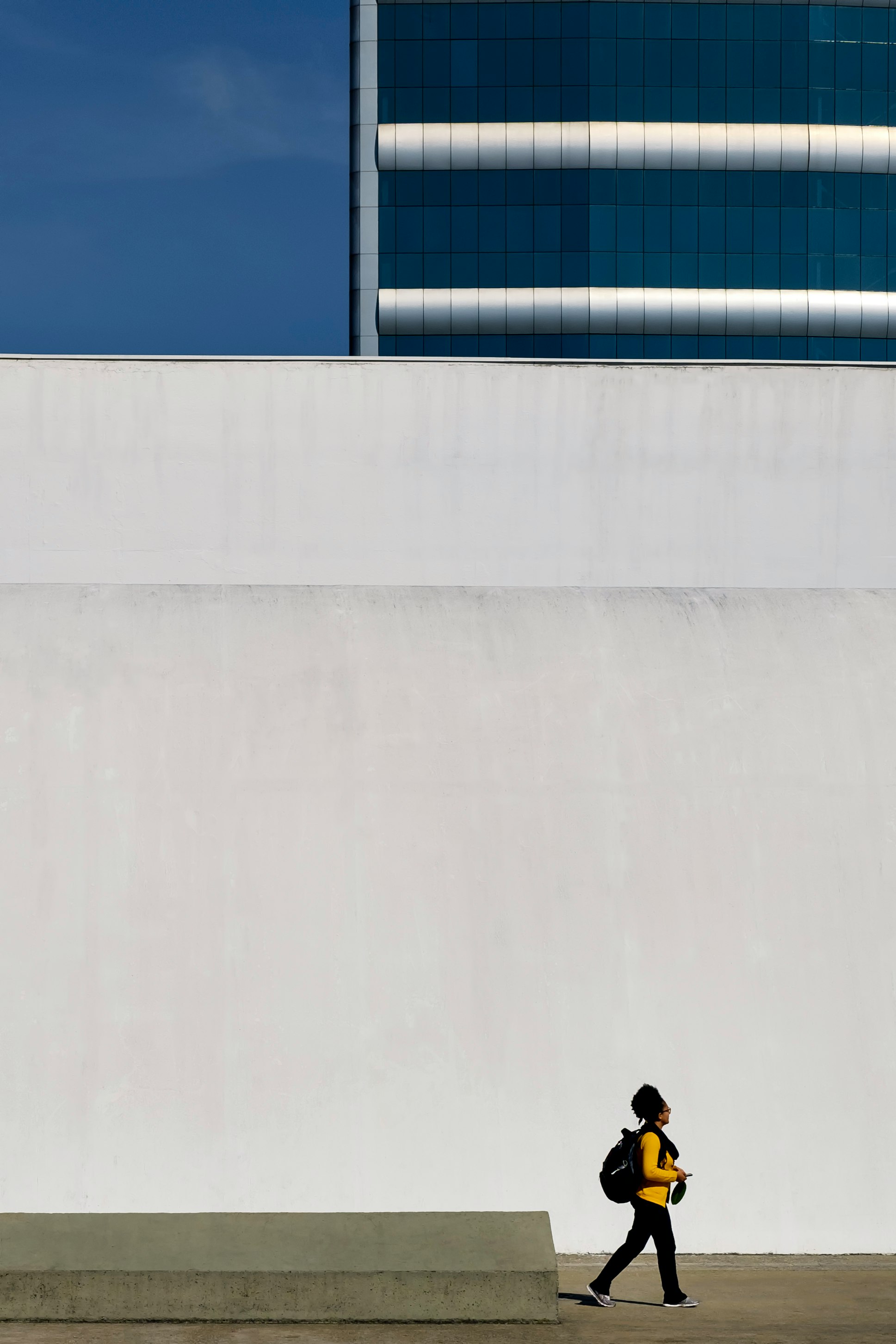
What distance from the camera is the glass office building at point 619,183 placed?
4241 centimetres

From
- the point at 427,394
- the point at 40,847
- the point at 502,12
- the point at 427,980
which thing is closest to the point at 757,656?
the point at 427,980

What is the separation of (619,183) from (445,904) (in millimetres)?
37252

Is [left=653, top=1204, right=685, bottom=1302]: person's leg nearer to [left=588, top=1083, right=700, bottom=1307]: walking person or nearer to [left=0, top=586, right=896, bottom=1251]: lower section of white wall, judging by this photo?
[left=588, top=1083, right=700, bottom=1307]: walking person

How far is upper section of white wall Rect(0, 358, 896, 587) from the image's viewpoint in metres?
14.1

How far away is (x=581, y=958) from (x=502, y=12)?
40.7 metres

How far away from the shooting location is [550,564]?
14383 millimetres

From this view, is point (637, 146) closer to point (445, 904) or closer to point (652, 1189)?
point (445, 904)

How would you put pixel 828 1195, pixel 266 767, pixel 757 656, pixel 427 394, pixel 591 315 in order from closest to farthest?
pixel 828 1195 < pixel 266 767 < pixel 757 656 < pixel 427 394 < pixel 591 315

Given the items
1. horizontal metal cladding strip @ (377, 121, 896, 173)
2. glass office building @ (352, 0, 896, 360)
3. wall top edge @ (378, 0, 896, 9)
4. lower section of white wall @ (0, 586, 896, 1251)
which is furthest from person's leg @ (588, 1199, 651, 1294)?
wall top edge @ (378, 0, 896, 9)

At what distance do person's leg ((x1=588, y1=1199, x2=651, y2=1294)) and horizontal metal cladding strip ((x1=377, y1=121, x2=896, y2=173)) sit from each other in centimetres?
3916

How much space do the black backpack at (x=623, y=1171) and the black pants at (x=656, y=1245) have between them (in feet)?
0.31

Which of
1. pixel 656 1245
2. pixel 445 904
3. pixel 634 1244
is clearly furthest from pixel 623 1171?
pixel 445 904

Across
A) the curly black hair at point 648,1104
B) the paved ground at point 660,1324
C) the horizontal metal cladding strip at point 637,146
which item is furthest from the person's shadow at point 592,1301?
the horizontal metal cladding strip at point 637,146

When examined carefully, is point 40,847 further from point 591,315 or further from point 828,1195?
point 591,315
